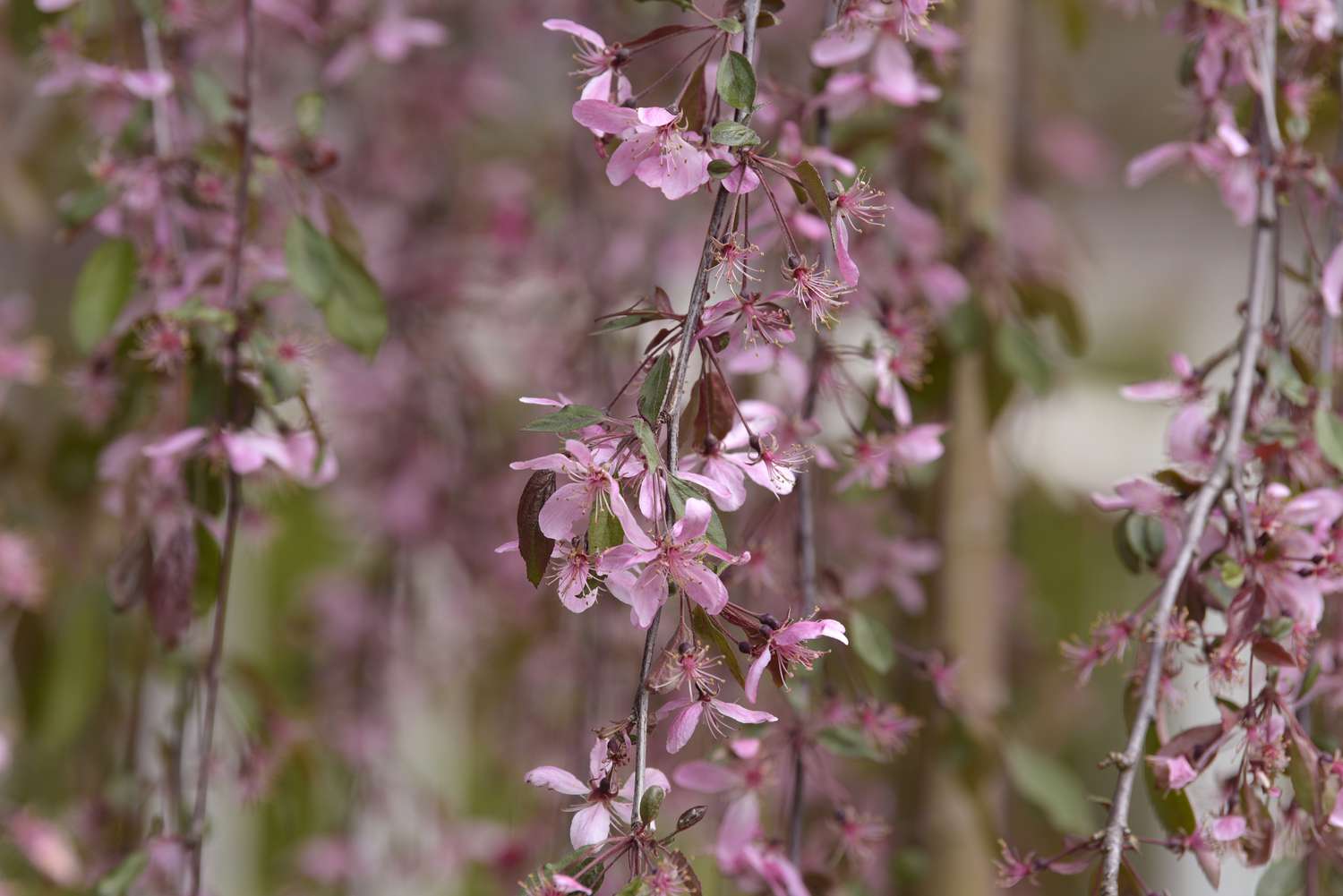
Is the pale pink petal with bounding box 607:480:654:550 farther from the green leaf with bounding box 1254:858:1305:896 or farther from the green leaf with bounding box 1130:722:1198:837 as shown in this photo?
the green leaf with bounding box 1254:858:1305:896

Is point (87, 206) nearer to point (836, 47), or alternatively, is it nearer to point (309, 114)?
point (309, 114)

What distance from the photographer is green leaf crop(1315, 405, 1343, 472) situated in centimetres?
56

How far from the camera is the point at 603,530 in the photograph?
43 cm

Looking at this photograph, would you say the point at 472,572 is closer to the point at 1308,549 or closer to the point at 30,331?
the point at 30,331

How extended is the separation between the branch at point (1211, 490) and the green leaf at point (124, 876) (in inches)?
17.1

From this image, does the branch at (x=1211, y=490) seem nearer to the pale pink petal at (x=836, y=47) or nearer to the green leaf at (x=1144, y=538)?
the green leaf at (x=1144, y=538)

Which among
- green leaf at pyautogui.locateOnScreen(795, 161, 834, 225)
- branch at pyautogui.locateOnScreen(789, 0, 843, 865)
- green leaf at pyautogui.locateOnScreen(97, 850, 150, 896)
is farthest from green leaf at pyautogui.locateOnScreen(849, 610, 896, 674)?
green leaf at pyautogui.locateOnScreen(97, 850, 150, 896)

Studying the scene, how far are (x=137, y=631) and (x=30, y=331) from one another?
375 mm

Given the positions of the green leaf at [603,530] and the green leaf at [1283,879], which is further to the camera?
the green leaf at [1283,879]

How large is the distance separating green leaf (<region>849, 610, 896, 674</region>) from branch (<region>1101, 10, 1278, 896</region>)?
121 millimetres

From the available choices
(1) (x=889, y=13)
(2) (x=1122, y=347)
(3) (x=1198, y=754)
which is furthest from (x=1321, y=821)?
(2) (x=1122, y=347)

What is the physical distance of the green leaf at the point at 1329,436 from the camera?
0.56m

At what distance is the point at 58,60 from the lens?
2.49 ft

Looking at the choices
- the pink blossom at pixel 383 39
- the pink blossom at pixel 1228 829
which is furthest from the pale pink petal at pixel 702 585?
the pink blossom at pixel 383 39
